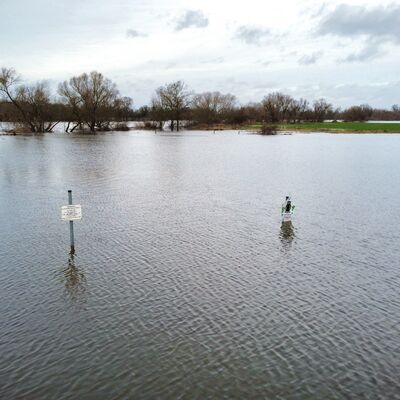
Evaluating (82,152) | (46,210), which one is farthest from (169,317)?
(82,152)

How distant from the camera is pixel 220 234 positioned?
20.8 m

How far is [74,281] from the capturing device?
14.9 metres

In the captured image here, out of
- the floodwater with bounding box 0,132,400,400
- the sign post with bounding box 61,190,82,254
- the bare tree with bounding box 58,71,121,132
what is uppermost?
the bare tree with bounding box 58,71,121,132

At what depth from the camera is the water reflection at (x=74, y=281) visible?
547 inches

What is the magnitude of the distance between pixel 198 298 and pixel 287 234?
8.73 metres

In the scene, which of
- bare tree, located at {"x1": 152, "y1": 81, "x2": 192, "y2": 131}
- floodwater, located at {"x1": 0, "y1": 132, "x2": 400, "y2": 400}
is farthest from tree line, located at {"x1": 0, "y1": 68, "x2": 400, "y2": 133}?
floodwater, located at {"x1": 0, "y1": 132, "x2": 400, "y2": 400}

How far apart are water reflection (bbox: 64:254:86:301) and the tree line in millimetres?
98257

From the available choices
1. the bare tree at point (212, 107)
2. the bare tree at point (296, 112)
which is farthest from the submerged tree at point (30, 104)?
the bare tree at point (296, 112)

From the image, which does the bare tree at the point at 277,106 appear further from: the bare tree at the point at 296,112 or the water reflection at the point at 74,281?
the water reflection at the point at 74,281

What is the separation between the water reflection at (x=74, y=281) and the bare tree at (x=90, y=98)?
102256mm

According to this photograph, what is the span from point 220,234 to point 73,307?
30.7 feet

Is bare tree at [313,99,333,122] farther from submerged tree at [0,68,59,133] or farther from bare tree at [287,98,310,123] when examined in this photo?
submerged tree at [0,68,59,133]

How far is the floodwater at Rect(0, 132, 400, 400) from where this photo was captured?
386 inches

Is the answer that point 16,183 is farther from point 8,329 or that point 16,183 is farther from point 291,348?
point 291,348
